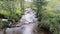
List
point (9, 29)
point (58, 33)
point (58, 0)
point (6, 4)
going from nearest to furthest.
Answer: point (58, 33)
point (9, 29)
point (6, 4)
point (58, 0)

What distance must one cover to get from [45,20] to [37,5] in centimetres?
510

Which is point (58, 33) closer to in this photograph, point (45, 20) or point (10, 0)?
point (45, 20)

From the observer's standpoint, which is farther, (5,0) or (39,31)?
(5,0)

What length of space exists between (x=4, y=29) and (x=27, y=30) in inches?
95.9

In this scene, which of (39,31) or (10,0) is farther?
(10,0)

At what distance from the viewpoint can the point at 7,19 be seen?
627 inches

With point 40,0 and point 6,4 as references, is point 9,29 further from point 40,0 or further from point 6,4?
point 40,0

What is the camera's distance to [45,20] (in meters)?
13.8

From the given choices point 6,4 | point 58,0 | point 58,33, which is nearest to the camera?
point 58,33

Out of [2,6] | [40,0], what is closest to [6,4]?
[2,6]

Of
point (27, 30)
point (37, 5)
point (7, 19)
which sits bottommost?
point (27, 30)

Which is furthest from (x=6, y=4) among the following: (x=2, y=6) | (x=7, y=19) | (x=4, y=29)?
(x=4, y=29)

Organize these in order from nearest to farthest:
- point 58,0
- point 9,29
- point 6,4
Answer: point 9,29 → point 6,4 → point 58,0

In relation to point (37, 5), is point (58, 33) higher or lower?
lower
